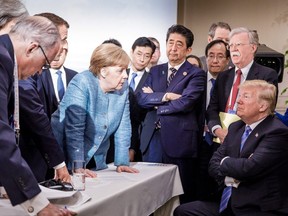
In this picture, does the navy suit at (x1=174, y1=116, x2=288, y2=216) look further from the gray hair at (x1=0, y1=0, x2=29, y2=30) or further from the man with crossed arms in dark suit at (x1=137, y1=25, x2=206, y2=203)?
the gray hair at (x1=0, y1=0, x2=29, y2=30)

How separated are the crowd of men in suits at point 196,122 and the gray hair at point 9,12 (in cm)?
22

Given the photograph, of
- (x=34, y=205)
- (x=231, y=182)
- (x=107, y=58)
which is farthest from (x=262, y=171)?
(x=34, y=205)

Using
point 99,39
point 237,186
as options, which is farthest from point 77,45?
point 237,186

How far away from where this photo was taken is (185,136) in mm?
2941

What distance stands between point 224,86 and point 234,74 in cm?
11

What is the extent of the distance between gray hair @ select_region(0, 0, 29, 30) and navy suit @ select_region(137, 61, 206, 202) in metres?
1.44

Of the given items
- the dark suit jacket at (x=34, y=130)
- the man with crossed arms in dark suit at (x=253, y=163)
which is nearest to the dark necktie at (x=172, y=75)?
the man with crossed arms in dark suit at (x=253, y=163)

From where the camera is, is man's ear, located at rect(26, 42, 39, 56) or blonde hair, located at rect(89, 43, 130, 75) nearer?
man's ear, located at rect(26, 42, 39, 56)

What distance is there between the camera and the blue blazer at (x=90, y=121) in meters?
2.17

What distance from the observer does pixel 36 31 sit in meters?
1.36

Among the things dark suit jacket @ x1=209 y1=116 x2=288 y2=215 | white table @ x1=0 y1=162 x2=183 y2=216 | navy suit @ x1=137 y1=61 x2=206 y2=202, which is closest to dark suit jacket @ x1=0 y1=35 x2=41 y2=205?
white table @ x1=0 y1=162 x2=183 y2=216

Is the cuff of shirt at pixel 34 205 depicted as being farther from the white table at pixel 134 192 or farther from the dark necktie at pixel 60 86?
the dark necktie at pixel 60 86

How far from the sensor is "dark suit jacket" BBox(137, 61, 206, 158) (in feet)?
9.59

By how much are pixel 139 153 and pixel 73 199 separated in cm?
163
